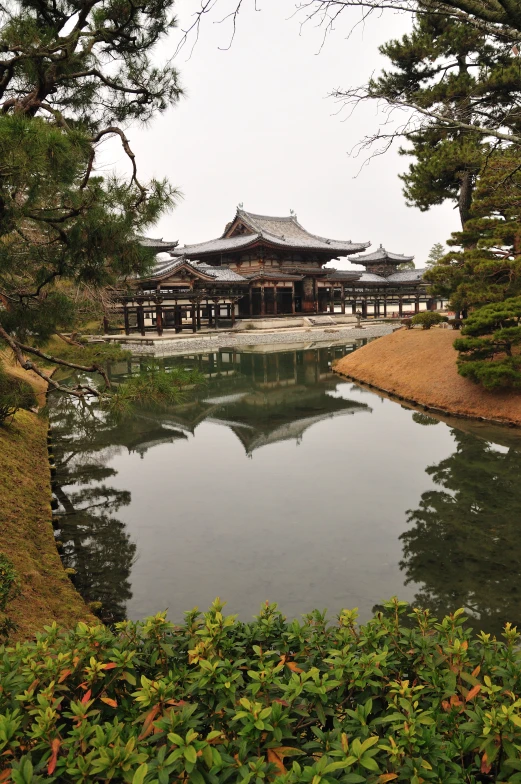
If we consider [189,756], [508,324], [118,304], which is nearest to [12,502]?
[189,756]

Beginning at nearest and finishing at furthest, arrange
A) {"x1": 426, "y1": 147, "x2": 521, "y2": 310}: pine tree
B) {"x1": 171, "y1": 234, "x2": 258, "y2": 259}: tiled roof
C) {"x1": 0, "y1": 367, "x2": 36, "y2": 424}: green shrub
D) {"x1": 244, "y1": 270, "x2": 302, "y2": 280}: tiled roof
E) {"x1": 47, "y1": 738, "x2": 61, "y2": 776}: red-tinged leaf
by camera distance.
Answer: {"x1": 47, "y1": 738, "x2": 61, "y2": 776}: red-tinged leaf → {"x1": 0, "y1": 367, "x2": 36, "y2": 424}: green shrub → {"x1": 426, "y1": 147, "x2": 521, "y2": 310}: pine tree → {"x1": 244, "y1": 270, "x2": 302, "y2": 280}: tiled roof → {"x1": 171, "y1": 234, "x2": 258, "y2": 259}: tiled roof

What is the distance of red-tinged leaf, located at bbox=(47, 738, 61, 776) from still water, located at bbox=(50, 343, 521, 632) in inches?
140

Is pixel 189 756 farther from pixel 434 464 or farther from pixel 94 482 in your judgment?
pixel 434 464

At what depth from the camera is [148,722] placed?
83.0 inches

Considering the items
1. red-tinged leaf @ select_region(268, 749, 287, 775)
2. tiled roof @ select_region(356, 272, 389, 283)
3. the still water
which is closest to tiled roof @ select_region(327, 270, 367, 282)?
tiled roof @ select_region(356, 272, 389, 283)

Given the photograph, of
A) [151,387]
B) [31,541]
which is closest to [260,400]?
[151,387]

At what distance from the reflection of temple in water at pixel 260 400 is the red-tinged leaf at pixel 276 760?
32.2 feet

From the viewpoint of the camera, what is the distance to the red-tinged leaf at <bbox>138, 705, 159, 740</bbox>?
2.08 meters

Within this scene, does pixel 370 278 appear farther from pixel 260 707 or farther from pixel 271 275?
pixel 260 707

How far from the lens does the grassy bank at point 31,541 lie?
4.95 metres

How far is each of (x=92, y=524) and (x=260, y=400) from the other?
10.4 metres

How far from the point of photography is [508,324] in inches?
562

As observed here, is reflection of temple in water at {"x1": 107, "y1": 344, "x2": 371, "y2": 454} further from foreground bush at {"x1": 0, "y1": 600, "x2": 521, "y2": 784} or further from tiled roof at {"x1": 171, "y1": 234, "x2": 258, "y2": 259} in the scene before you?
tiled roof at {"x1": 171, "y1": 234, "x2": 258, "y2": 259}

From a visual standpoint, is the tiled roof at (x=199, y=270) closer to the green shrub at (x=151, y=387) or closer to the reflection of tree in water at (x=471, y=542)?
the reflection of tree in water at (x=471, y=542)
